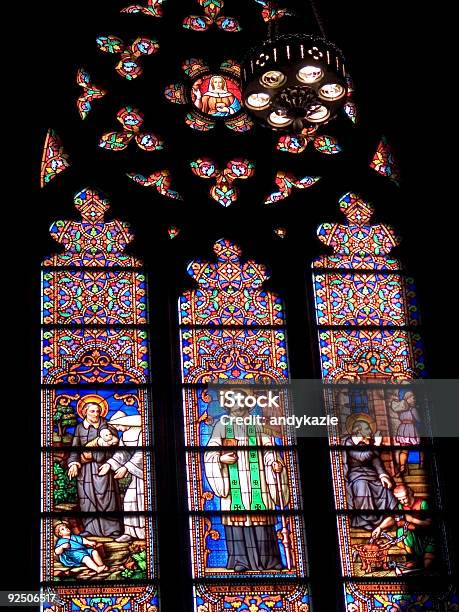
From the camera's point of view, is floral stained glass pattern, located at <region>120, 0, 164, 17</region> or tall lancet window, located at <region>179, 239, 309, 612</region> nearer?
tall lancet window, located at <region>179, 239, 309, 612</region>

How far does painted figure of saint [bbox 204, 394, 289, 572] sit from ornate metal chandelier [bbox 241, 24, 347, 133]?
8.68ft

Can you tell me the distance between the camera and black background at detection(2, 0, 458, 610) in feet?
50.4

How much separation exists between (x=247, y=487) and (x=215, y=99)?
3953 millimetres

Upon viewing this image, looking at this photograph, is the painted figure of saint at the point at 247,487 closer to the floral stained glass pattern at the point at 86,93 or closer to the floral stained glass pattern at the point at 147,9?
the floral stained glass pattern at the point at 86,93

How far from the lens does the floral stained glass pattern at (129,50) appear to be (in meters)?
17.1

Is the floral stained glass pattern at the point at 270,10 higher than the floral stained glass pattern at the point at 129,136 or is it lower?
higher

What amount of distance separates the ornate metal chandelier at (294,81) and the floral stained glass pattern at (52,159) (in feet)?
9.28

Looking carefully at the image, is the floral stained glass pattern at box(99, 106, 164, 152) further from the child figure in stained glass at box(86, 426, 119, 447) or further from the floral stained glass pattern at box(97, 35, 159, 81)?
the child figure in stained glass at box(86, 426, 119, 447)

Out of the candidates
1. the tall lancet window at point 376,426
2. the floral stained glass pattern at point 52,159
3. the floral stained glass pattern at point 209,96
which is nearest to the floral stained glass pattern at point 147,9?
the floral stained glass pattern at point 209,96

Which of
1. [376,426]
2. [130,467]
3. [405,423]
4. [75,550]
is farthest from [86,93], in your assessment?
[75,550]

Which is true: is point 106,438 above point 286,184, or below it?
below

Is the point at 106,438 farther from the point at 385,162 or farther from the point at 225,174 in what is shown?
the point at 385,162

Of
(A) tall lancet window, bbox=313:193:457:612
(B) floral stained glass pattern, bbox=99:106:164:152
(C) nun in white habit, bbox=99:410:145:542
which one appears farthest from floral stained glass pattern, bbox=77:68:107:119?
(C) nun in white habit, bbox=99:410:145:542

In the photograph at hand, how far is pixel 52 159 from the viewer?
54.1ft
